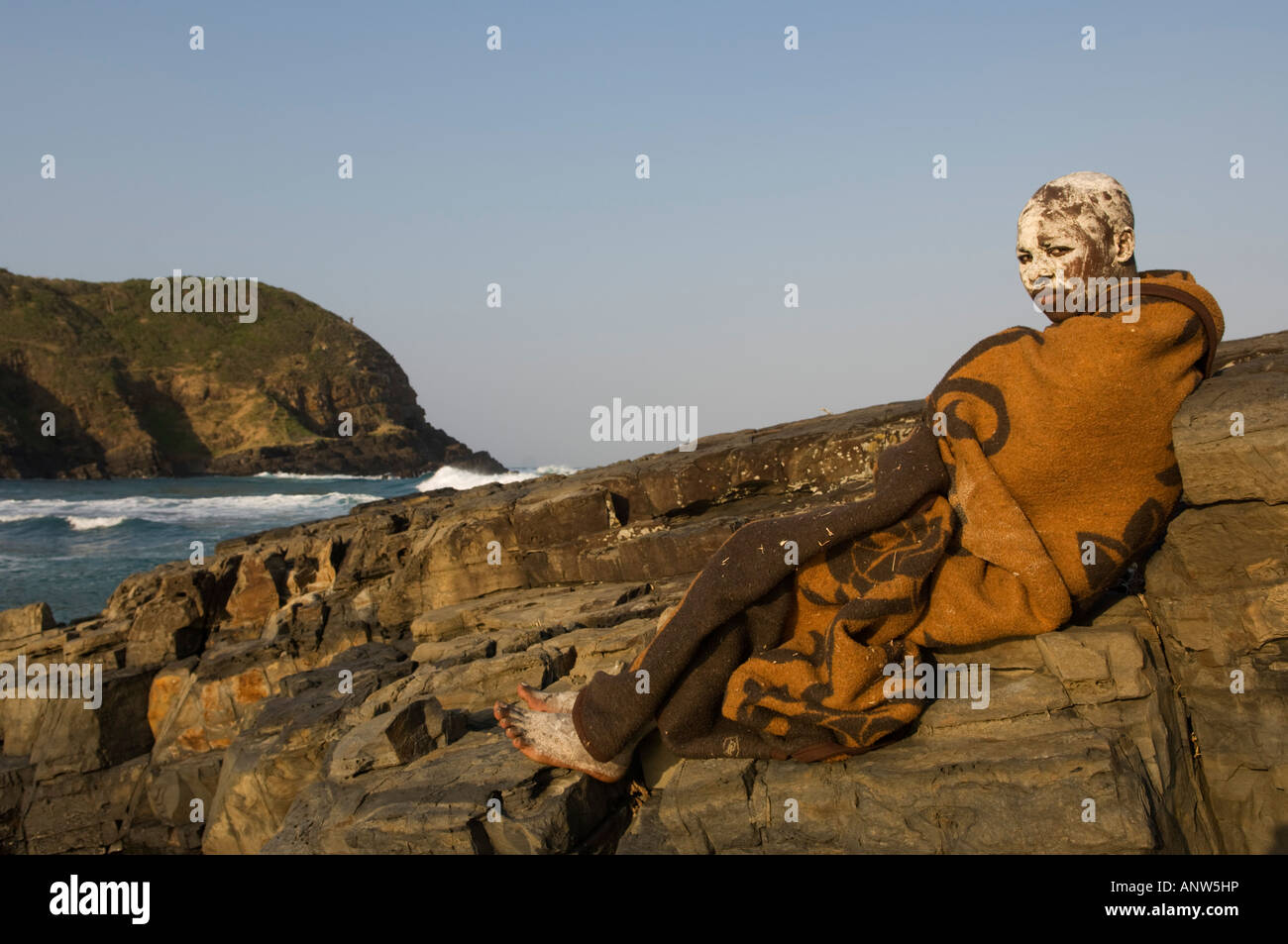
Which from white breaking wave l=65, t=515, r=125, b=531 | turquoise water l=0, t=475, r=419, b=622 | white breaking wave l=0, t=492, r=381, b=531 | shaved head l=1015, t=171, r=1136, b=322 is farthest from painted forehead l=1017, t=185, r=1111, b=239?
white breaking wave l=65, t=515, r=125, b=531

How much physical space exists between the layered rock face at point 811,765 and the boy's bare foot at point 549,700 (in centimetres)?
25

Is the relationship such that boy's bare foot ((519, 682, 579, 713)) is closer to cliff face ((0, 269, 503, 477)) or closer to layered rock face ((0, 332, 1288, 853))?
layered rock face ((0, 332, 1288, 853))

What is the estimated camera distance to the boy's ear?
3.37 metres

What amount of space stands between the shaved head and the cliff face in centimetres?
7168

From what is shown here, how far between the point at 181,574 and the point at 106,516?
38.5 meters

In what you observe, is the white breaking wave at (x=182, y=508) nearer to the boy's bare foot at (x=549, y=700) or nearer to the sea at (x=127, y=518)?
the sea at (x=127, y=518)

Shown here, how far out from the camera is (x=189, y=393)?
75.6 meters

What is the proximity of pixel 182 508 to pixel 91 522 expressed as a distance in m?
6.46

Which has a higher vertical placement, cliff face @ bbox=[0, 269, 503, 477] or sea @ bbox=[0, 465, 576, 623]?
cliff face @ bbox=[0, 269, 503, 477]

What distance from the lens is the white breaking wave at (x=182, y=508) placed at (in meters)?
43.7

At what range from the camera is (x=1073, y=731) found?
3238 millimetres

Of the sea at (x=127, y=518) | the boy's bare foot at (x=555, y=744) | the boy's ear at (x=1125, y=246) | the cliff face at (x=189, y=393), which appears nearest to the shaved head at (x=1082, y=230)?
the boy's ear at (x=1125, y=246)
